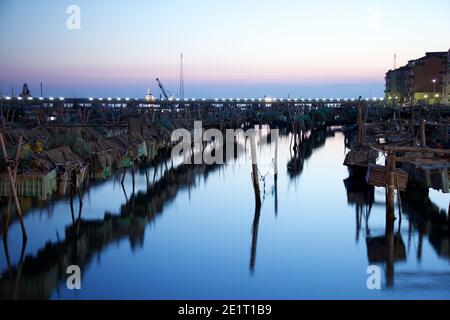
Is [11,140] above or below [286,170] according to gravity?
above

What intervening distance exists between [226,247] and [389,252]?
13.9 ft

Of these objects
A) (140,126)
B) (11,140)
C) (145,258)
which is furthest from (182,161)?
(145,258)

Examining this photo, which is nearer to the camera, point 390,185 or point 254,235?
point 390,185

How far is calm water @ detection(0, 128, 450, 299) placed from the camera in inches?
458

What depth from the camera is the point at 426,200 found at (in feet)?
60.5

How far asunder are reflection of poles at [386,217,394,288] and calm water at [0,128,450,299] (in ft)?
0.18

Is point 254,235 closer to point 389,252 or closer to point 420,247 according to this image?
point 389,252

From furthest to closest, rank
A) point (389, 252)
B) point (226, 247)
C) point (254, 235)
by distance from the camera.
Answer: point (254, 235) < point (226, 247) < point (389, 252)

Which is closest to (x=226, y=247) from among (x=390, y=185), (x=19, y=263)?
(x=390, y=185)

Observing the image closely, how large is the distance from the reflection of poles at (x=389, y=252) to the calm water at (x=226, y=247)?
0.18 feet

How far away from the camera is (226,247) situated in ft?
47.6
